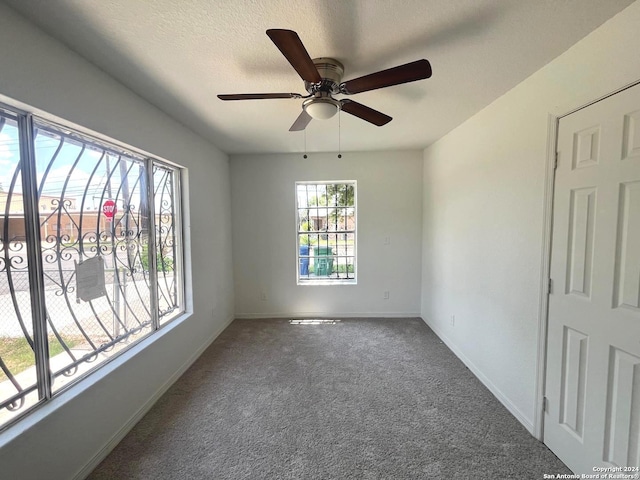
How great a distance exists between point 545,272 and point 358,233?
92.4 inches

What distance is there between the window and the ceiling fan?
2017 mm

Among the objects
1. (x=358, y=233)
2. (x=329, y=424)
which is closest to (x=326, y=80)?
(x=329, y=424)

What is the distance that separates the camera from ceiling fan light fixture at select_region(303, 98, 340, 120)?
1618 mm

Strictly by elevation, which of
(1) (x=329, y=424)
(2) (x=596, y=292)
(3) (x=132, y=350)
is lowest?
(1) (x=329, y=424)

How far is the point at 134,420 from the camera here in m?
1.89

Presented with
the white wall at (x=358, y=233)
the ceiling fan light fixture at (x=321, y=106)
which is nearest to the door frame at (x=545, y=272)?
the ceiling fan light fixture at (x=321, y=106)

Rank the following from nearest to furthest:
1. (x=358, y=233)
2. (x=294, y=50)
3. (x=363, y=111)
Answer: (x=294, y=50), (x=363, y=111), (x=358, y=233)

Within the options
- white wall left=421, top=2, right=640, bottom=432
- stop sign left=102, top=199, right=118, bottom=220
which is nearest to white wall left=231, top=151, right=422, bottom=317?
white wall left=421, top=2, right=640, bottom=432

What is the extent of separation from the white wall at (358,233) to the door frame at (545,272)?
2.12 meters

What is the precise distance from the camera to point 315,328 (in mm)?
3529

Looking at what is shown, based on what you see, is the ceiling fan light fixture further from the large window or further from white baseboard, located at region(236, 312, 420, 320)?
white baseboard, located at region(236, 312, 420, 320)

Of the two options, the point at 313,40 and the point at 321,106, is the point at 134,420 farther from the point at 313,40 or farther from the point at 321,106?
the point at 313,40

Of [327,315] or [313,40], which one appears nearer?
[313,40]

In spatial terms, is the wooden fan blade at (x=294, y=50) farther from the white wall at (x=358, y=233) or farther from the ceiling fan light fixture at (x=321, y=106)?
the white wall at (x=358, y=233)
